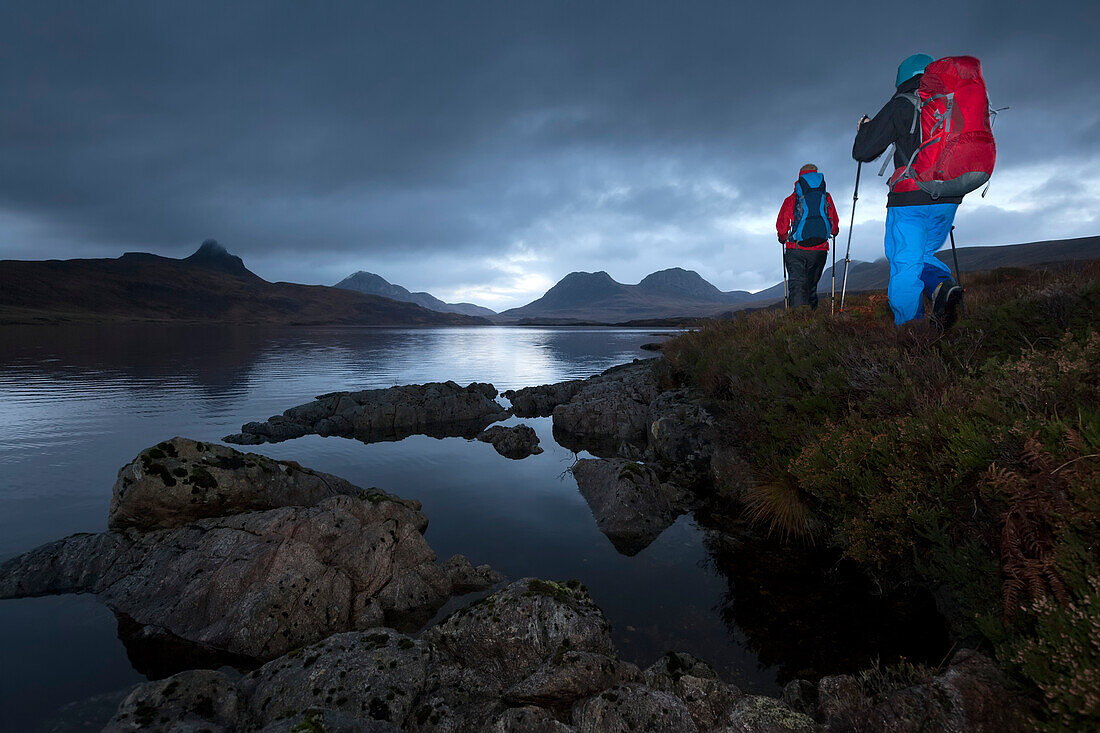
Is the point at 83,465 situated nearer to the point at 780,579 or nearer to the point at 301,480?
the point at 301,480

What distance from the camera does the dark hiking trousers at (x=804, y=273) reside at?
13.3 m

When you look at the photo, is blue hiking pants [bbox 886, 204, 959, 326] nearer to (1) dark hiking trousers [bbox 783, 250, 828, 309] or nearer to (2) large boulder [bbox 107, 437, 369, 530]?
(1) dark hiking trousers [bbox 783, 250, 828, 309]

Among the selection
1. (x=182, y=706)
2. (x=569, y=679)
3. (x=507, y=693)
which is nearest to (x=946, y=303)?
(x=569, y=679)

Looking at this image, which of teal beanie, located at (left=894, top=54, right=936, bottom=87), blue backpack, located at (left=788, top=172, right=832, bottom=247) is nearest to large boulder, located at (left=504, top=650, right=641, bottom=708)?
teal beanie, located at (left=894, top=54, right=936, bottom=87)

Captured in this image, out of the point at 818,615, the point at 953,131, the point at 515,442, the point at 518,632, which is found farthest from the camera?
the point at 515,442

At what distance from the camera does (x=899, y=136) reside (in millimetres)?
7551

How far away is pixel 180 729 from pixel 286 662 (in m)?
1.11

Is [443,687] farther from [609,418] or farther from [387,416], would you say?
[387,416]

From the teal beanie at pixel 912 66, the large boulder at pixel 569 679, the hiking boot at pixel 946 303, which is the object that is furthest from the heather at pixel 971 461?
the teal beanie at pixel 912 66

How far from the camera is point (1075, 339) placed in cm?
525

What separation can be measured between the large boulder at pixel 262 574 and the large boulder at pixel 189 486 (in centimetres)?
29

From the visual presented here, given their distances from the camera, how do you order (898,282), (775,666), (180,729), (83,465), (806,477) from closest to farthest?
(180,729)
(775,666)
(806,477)
(898,282)
(83,465)

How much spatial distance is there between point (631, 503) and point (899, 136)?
25.6 ft

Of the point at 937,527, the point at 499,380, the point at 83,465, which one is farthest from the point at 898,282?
the point at 499,380
